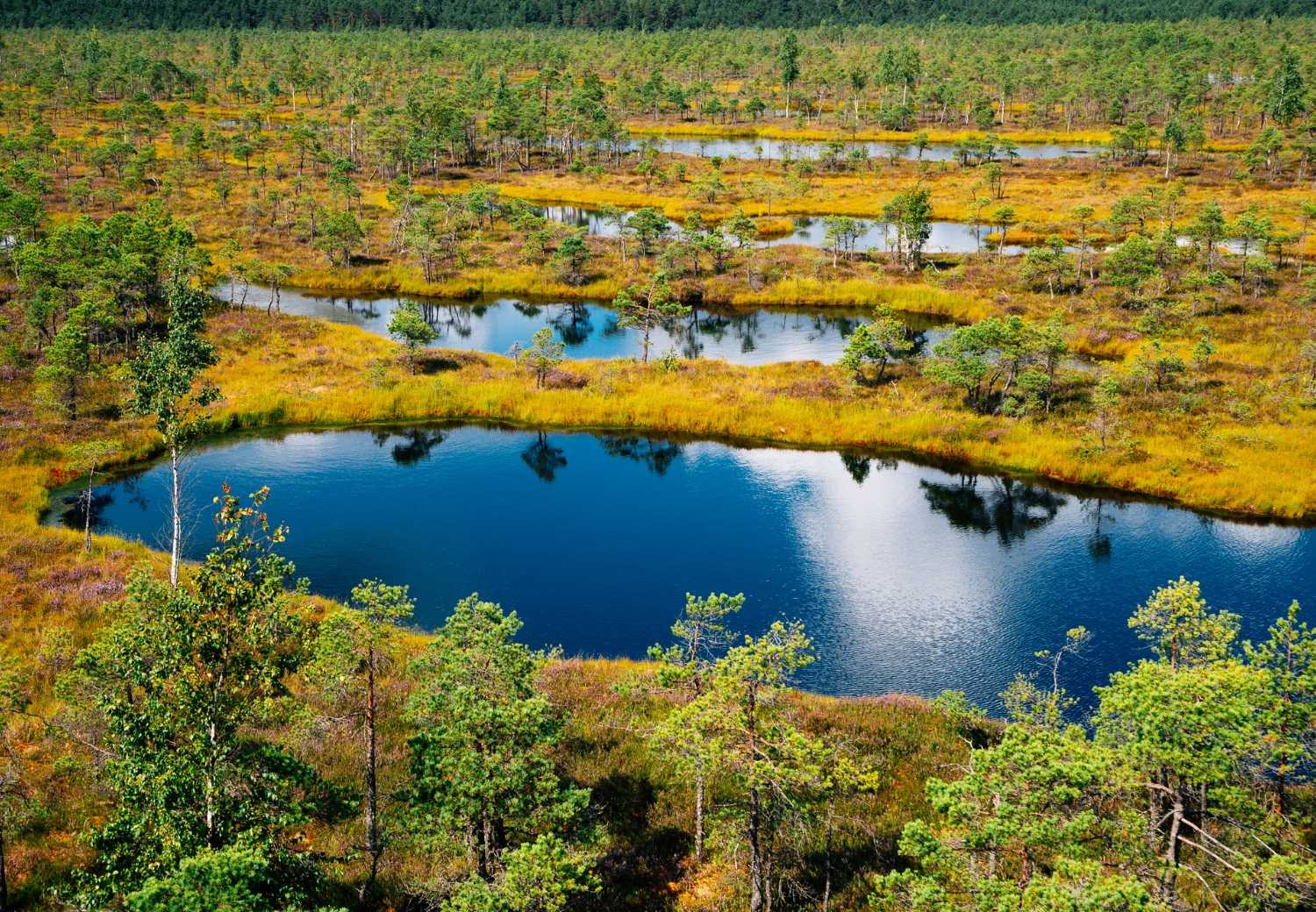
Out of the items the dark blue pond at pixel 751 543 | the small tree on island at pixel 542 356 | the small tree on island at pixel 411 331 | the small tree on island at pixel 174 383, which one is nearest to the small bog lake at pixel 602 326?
the small tree on island at pixel 542 356

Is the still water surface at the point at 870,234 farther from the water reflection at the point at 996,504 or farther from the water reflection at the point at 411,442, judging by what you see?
the water reflection at the point at 996,504

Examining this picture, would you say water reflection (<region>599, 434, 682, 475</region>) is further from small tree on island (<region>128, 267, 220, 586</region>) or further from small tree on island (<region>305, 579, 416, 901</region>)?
small tree on island (<region>305, 579, 416, 901</region>)

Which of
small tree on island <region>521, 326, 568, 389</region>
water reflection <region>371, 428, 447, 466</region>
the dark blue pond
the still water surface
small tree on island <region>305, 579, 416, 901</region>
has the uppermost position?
the still water surface

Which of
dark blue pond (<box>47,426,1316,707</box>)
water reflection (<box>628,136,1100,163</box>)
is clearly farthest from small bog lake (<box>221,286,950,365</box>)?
water reflection (<box>628,136,1100,163</box>)

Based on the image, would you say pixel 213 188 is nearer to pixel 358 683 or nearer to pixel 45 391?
pixel 45 391

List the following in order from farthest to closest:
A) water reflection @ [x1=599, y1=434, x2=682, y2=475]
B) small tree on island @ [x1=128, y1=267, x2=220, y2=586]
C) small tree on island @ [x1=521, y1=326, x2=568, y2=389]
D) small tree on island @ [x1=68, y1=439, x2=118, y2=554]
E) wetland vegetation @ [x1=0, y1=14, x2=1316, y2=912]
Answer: small tree on island @ [x1=521, y1=326, x2=568, y2=389] → water reflection @ [x1=599, y1=434, x2=682, y2=475] → small tree on island @ [x1=68, y1=439, x2=118, y2=554] → small tree on island @ [x1=128, y1=267, x2=220, y2=586] → wetland vegetation @ [x1=0, y1=14, x2=1316, y2=912]

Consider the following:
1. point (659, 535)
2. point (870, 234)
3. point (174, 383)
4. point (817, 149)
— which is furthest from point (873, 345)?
point (817, 149)

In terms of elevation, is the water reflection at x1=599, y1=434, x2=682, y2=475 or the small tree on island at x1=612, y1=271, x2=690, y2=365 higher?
the small tree on island at x1=612, y1=271, x2=690, y2=365
